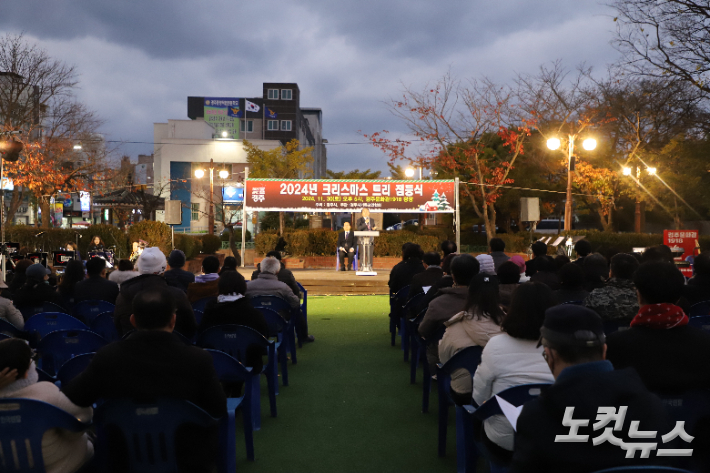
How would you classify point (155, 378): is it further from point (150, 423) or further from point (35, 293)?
point (35, 293)

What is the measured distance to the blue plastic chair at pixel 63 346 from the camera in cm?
384

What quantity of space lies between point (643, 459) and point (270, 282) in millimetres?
4730

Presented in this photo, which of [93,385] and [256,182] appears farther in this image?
[256,182]

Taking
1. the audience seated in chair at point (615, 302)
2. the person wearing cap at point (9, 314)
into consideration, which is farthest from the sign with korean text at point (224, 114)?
the audience seated in chair at point (615, 302)

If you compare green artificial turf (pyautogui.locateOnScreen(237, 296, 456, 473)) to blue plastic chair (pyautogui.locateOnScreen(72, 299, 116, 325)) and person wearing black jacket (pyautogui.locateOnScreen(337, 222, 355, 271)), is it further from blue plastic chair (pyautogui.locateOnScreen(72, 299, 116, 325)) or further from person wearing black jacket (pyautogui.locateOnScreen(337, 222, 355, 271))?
person wearing black jacket (pyautogui.locateOnScreen(337, 222, 355, 271))

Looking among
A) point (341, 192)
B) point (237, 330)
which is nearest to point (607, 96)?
point (341, 192)

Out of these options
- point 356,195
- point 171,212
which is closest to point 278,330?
point 356,195

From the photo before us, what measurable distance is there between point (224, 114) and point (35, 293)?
60722 mm

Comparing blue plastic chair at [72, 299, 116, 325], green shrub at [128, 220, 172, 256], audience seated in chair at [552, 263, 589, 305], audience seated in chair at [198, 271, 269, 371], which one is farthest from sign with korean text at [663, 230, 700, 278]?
green shrub at [128, 220, 172, 256]

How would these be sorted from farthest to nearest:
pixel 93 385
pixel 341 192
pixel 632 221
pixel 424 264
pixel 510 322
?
pixel 632 221 → pixel 341 192 → pixel 424 264 → pixel 510 322 → pixel 93 385

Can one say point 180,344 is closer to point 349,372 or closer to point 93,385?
point 93,385

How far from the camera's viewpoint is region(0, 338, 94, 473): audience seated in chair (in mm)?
2334

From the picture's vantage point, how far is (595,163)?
1101 inches

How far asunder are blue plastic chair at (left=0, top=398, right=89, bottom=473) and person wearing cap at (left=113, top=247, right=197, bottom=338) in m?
1.63
